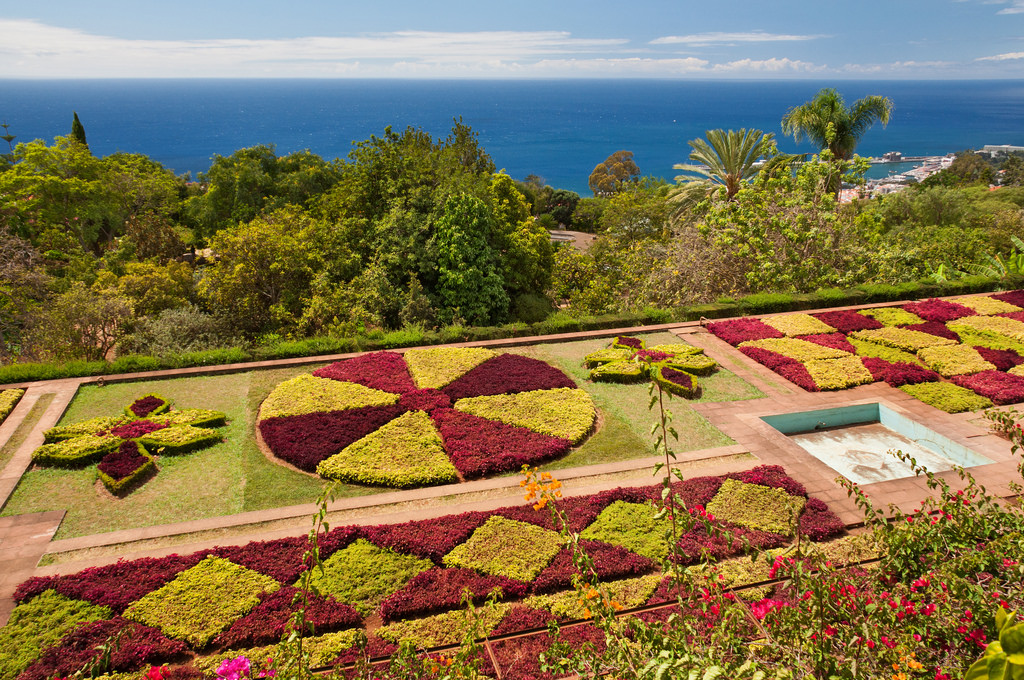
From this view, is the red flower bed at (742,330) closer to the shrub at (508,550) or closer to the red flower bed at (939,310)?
the red flower bed at (939,310)

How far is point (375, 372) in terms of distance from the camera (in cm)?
1608

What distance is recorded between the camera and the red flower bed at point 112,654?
768 centimetres

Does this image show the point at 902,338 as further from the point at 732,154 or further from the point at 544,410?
the point at 732,154

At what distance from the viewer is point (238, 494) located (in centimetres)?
1159

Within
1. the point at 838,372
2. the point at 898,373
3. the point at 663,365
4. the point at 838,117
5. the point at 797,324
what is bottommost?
the point at 663,365

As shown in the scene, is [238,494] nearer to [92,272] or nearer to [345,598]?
[345,598]

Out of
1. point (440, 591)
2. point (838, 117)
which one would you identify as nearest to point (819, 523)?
point (440, 591)

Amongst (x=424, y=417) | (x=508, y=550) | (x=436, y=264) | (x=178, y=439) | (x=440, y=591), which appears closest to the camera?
(x=440, y=591)

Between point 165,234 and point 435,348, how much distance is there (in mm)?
23348

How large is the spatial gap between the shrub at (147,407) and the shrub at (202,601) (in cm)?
591

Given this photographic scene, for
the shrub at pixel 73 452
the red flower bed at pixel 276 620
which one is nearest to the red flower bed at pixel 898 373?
the red flower bed at pixel 276 620

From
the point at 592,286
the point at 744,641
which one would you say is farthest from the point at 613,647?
the point at 592,286

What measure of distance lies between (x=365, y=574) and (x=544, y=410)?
613cm

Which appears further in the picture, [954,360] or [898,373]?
[954,360]
